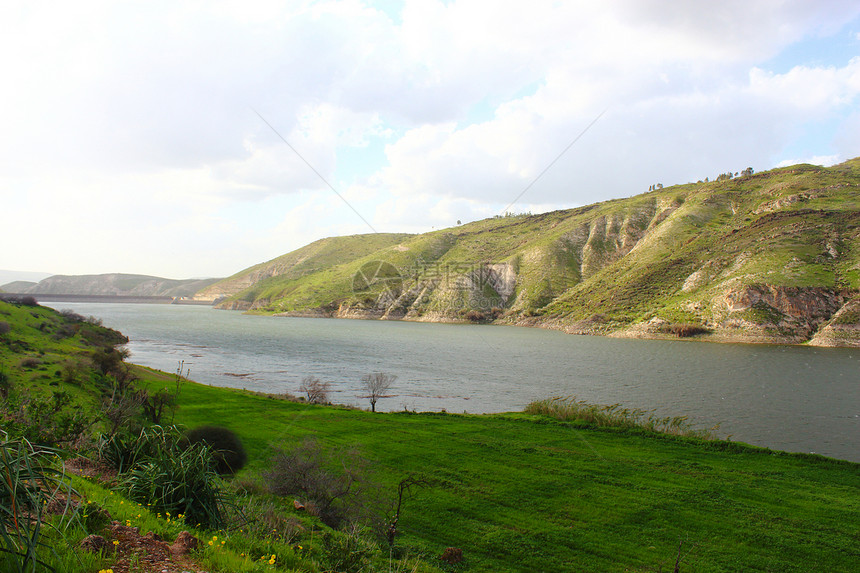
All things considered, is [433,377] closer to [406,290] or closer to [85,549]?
[85,549]

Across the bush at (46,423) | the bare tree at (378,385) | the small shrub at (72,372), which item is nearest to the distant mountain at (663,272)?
the bare tree at (378,385)

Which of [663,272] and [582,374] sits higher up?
[663,272]

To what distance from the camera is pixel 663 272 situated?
100125 mm

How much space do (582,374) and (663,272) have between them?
62.9 meters

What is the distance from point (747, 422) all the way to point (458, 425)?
2114 centimetres

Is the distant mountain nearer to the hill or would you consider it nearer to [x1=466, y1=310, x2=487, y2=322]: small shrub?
[x1=466, y1=310, x2=487, y2=322]: small shrub

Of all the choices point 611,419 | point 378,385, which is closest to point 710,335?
point 611,419

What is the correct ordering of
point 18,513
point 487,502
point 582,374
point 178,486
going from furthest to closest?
1. point 582,374
2. point 487,502
3. point 178,486
4. point 18,513

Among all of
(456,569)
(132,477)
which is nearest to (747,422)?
(456,569)

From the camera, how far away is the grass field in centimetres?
1245

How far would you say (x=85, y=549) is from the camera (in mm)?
5059

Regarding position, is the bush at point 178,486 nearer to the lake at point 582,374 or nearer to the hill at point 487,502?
the hill at point 487,502

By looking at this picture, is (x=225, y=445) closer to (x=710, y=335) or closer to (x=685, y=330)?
(x=685, y=330)

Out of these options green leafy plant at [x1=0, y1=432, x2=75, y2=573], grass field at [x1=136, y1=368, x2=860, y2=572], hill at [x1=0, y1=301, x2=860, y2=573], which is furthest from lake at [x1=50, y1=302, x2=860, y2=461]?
green leafy plant at [x1=0, y1=432, x2=75, y2=573]
